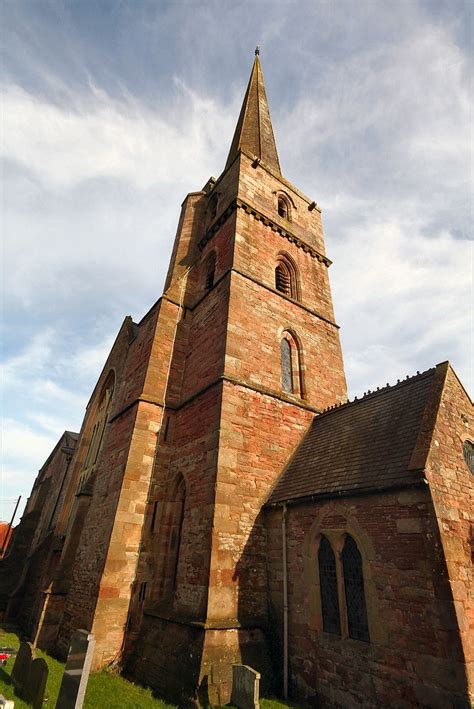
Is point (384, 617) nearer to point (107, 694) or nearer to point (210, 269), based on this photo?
point (107, 694)

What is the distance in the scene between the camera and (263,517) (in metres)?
9.75

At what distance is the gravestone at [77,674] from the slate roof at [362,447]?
5.11 meters

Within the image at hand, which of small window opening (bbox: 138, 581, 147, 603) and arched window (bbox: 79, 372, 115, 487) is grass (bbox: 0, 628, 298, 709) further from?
arched window (bbox: 79, 372, 115, 487)

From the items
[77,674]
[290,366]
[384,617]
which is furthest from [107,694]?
[290,366]

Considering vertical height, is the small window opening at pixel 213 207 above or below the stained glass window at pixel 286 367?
above

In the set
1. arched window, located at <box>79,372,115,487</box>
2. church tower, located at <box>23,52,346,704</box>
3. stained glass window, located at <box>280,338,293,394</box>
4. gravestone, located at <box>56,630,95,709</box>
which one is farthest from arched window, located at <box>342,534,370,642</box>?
→ arched window, located at <box>79,372,115,487</box>

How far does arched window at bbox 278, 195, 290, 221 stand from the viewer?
19270 millimetres

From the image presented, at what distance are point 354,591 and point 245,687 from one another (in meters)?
2.62

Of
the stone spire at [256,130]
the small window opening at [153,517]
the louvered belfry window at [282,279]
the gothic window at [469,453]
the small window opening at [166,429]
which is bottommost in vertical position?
the small window opening at [153,517]

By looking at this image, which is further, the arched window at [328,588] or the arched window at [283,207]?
the arched window at [283,207]

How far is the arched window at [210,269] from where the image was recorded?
16.0m

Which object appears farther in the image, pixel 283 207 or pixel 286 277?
pixel 283 207

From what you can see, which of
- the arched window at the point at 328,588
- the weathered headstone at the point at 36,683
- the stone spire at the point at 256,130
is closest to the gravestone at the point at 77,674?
the weathered headstone at the point at 36,683

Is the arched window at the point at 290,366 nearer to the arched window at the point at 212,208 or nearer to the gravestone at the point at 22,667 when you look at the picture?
the arched window at the point at 212,208
